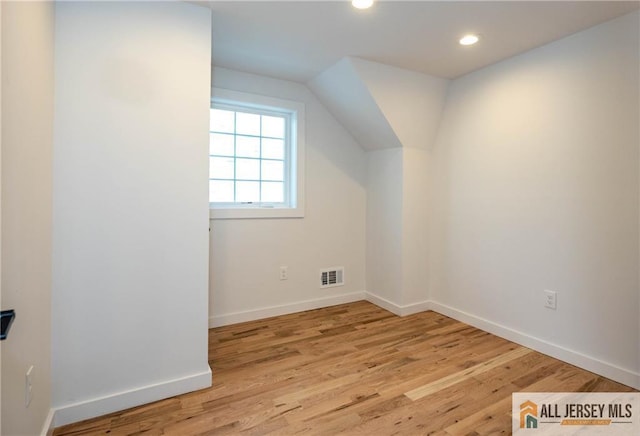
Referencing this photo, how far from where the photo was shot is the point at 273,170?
3.24 metres

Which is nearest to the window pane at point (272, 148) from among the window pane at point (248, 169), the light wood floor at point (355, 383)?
the window pane at point (248, 169)

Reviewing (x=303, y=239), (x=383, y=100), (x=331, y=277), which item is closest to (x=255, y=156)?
(x=303, y=239)

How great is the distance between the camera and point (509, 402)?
5.90ft

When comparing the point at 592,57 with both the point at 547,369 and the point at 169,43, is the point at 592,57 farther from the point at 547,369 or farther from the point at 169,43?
the point at 169,43

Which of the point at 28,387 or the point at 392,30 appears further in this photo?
the point at 392,30

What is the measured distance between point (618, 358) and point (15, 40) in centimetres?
344

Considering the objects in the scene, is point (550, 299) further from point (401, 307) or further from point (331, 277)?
point (331, 277)

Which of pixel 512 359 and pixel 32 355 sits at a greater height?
pixel 32 355

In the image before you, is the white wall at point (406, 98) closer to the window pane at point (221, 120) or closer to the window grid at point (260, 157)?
the window grid at point (260, 157)

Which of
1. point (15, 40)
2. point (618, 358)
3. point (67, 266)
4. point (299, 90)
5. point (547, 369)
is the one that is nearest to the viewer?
point (15, 40)

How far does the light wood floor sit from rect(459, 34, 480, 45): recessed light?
2290 millimetres

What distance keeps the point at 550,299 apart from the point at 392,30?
2.25m

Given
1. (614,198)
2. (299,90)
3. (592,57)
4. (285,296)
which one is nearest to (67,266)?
(285,296)

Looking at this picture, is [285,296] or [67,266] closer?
[67,266]
